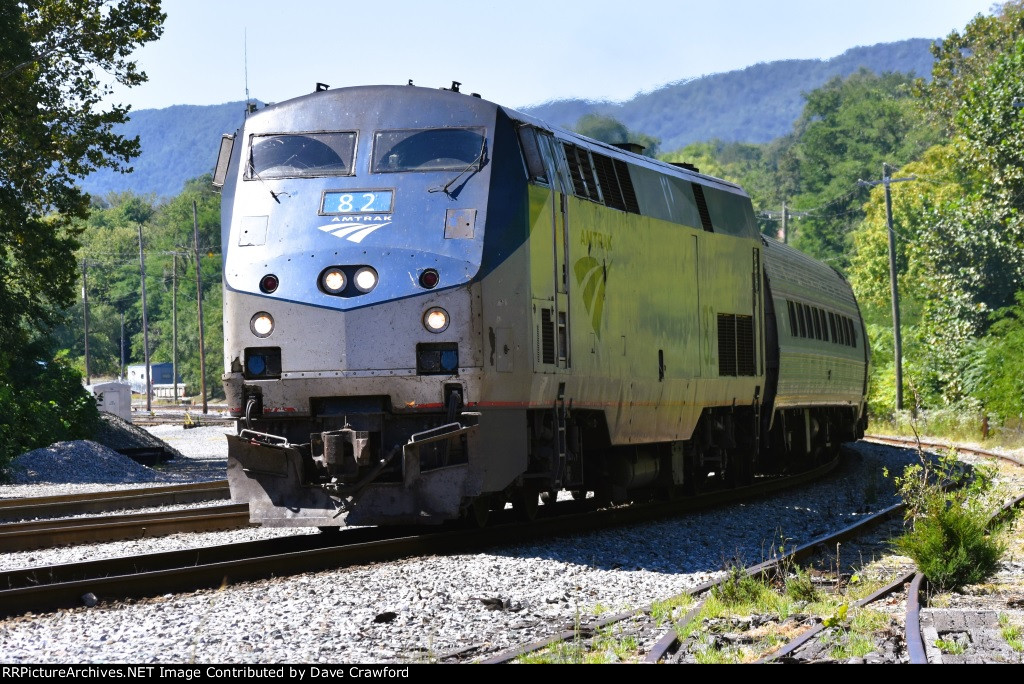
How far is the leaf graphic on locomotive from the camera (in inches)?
500

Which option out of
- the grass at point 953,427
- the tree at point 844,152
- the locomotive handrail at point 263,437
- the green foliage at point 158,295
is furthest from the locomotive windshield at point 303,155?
the tree at point 844,152

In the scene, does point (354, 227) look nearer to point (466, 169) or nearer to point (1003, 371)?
point (466, 169)

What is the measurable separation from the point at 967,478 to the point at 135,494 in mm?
12066

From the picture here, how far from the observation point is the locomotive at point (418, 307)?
1084 centimetres

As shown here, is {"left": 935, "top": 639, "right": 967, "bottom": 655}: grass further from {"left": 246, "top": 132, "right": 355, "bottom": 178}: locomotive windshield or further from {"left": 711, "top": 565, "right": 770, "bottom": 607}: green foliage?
{"left": 246, "top": 132, "right": 355, "bottom": 178}: locomotive windshield

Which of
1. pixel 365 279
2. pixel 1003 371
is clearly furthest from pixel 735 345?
pixel 1003 371

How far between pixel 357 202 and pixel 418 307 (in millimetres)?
1176

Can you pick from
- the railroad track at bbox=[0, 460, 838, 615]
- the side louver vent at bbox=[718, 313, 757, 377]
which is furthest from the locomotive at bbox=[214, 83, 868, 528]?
the side louver vent at bbox=[718, 313, 757, 377]

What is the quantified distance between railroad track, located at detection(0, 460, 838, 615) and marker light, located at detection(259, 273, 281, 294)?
213 centimetres

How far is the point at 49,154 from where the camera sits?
26.5 meters

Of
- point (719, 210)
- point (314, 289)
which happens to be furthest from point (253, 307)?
point (719, 210)

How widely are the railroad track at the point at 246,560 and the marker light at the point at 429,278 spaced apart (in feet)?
7.06

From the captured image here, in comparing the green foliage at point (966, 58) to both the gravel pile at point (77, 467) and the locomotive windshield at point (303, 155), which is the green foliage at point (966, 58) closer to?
the gravel pile at point (77, 467)
